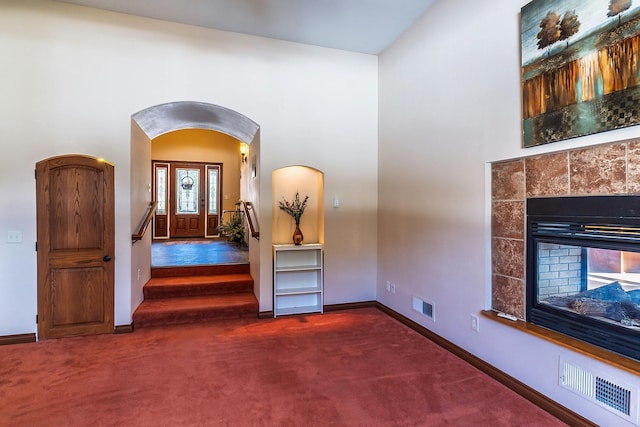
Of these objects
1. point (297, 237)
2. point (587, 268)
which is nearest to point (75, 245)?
point (297, 237)

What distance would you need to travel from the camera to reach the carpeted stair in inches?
153

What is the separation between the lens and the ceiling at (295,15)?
11.2 ft

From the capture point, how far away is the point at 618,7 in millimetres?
1818

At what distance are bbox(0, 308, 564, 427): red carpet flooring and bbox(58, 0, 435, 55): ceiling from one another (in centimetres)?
367

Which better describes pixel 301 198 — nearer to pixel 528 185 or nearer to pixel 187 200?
pixel 528 185

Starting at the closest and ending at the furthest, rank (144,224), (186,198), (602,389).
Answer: (602,389), (144,224), (186,198)

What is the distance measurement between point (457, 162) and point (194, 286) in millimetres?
3734

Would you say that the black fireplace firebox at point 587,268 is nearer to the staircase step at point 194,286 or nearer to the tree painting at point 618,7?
the tree painting at point 618,7

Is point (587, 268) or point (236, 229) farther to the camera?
point (236, 229)

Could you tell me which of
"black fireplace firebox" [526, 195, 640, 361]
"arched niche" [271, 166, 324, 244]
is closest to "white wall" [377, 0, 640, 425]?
"black fireplace firebox" [526, 195, 640, 361]

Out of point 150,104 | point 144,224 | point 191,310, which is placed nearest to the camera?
point 150,104

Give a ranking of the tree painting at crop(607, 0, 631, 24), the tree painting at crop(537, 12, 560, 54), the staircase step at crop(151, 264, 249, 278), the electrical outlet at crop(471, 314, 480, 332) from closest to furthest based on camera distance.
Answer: the tree painting at crop(607, 0, 631, 24), the tree painting at crop(537, 12, 560, 54), the electrical outlet at crop(471, 314, 480, 332), the staircase step at crop(151, 264, 249, 278)

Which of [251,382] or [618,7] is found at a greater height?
[618,7]

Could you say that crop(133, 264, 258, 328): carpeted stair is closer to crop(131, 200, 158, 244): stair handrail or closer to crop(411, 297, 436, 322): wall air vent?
crop(131, 200, 158, 244): stair handrail
